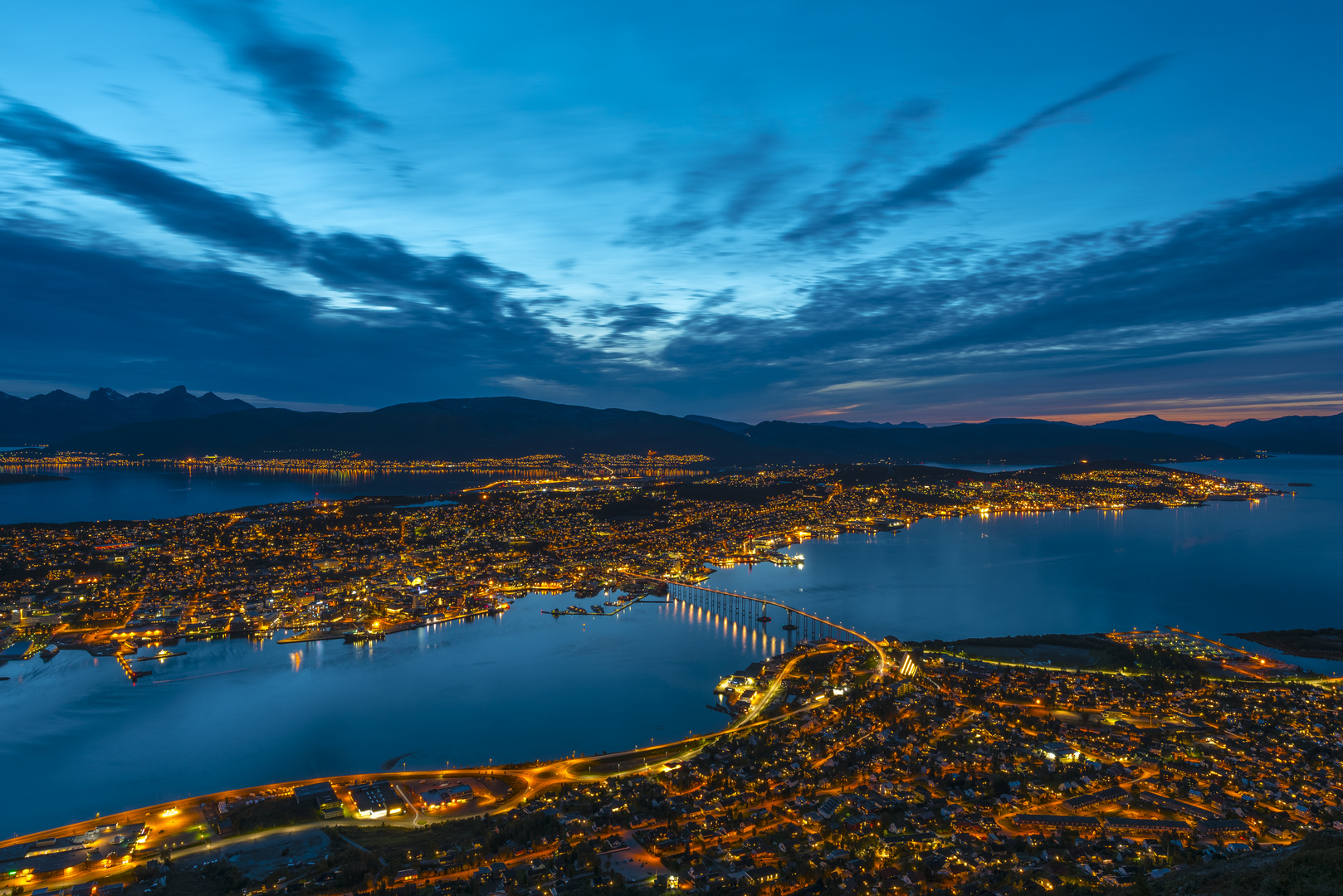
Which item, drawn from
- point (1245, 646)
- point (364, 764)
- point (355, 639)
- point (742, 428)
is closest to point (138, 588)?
point (355, 639)

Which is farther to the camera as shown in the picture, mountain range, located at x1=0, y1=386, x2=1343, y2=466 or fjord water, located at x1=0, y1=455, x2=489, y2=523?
mountain range, located at x1=0, y1=386, x2=1343, y2=466

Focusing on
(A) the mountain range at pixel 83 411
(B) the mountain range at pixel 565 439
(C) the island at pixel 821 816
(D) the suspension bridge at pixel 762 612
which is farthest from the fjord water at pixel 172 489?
(A) the mountain range at pixel 83 411

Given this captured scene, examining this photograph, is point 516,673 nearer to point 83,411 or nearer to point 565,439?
point 565,439

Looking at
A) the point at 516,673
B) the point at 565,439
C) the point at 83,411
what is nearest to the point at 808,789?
the point at 516,673

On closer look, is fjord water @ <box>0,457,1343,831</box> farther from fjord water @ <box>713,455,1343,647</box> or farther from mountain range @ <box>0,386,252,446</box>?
mountain range @ <box>0,386,252,446</box>

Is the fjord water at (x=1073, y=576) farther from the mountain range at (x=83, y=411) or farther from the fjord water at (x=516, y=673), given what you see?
the mountain range at (x=83, y=411)

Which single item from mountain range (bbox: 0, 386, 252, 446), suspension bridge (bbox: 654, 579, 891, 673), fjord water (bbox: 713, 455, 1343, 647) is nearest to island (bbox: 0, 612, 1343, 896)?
suspension bridge (bbox: 654, 579, 891, 673)
